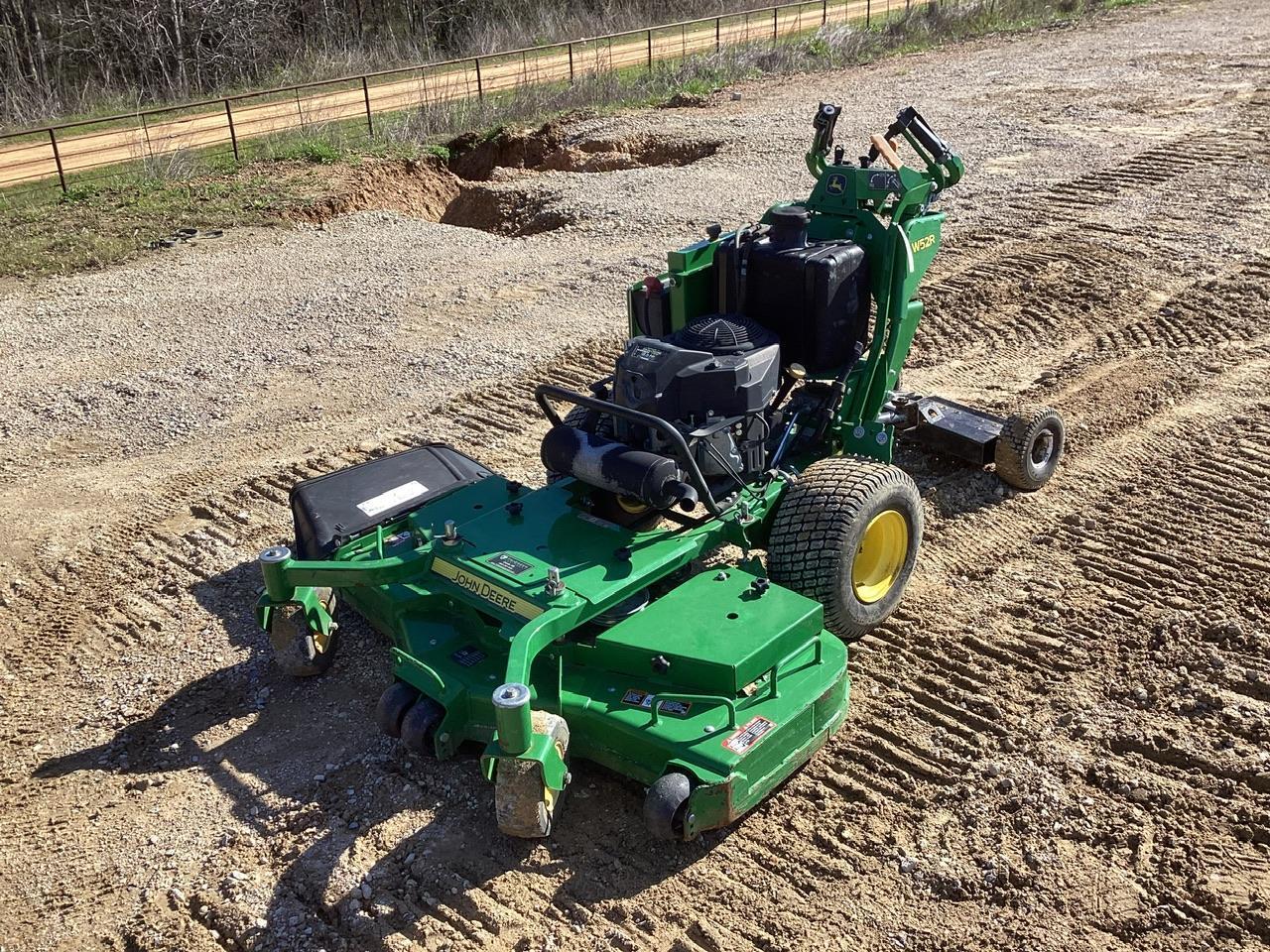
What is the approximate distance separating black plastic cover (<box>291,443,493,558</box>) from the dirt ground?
0.56m

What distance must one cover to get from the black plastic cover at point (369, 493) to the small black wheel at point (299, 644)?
0.47 m

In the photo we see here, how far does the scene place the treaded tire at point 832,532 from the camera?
517cm

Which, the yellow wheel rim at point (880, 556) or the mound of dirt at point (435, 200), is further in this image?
the mound of dirt at point (435, 200)

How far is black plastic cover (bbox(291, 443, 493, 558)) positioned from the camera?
588 cm

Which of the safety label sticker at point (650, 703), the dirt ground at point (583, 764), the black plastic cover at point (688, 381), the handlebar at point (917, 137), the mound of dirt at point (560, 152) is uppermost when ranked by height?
the handlebar at point (917, 137)

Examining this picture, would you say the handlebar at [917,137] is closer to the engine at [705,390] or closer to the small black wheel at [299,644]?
the engine at [705,390]

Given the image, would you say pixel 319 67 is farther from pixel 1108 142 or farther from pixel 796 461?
pixel 796 461

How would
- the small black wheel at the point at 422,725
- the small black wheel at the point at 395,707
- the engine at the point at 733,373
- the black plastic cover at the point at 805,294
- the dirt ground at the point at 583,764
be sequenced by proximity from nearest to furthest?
the dirt ground at the point at 583,764 < the small black wheel at the point at 422,725 < the small black wheel at the point at 395,707 < the engine at the point at 733,373 < the black plastic cover at the point at 805,294

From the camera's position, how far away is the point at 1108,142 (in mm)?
13516

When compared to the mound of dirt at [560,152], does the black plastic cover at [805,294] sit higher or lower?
higher

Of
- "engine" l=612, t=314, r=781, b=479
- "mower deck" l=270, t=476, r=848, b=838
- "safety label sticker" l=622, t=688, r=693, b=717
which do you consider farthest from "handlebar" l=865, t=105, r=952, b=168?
"safety label sticker" l=622, t=688, r=693, b=717

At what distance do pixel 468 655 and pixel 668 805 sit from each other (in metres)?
1.22

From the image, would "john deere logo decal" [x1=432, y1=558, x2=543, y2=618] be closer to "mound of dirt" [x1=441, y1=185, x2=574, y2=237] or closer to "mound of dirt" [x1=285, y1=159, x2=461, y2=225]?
"mound of dirt" [x1=441, y1=185, x2=574, y2=237]

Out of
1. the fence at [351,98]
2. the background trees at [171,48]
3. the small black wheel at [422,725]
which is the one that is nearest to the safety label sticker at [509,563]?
the small black wheel at [422,725]
